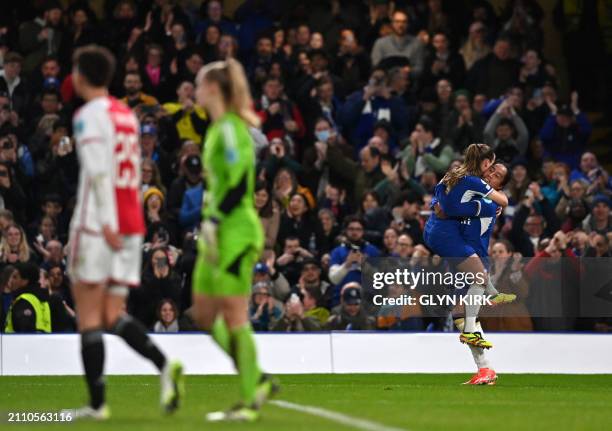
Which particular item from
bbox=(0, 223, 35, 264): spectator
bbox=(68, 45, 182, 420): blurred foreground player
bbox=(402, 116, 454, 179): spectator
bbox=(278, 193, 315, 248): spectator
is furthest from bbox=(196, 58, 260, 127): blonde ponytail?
bbox=(402, 116, 454, 179): spectator

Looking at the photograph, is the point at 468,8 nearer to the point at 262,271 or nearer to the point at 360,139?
the point at 360,139

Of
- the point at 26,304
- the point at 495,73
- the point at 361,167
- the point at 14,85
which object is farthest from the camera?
the point at 495,73

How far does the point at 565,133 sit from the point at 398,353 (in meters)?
5.62

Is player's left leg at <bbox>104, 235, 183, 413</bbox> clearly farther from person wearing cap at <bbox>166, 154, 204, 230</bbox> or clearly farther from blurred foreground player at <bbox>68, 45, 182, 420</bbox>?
person wearing cap at <bbox>166, 154, 204, 230</bbox>

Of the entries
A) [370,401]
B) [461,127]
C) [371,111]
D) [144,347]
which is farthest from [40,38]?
[144,347]

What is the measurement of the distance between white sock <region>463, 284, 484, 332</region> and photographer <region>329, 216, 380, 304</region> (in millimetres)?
3746

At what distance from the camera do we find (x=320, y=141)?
21484 mm

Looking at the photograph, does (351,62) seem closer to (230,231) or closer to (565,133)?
(565,133)

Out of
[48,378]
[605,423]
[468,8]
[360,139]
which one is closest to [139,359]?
[48,378]

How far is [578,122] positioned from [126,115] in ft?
44.3

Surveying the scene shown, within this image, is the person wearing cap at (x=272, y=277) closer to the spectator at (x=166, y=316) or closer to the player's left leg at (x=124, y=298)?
the spectator at (x=166, y=316)

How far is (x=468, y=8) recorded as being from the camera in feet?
81.4

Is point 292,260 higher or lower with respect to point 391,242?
lower

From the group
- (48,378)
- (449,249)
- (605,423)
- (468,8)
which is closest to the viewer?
(605,423)
